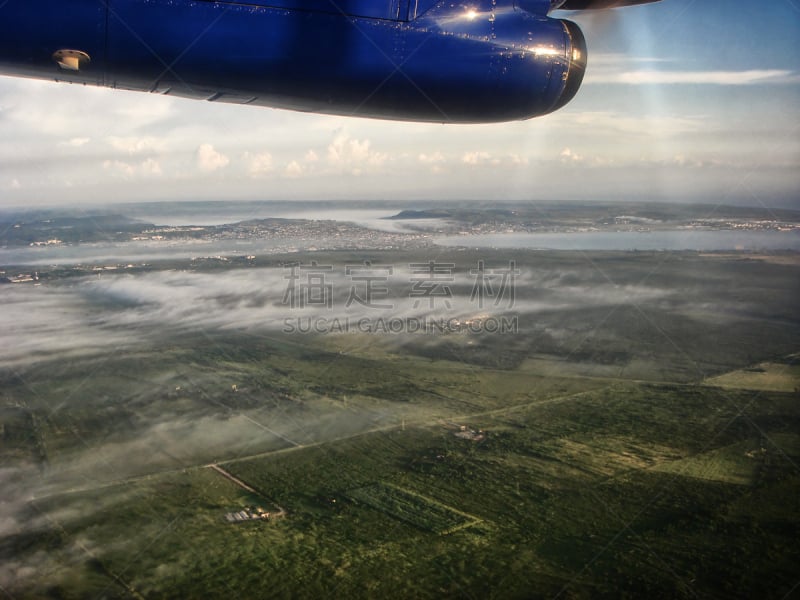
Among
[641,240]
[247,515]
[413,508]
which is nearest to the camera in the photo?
[247,515]

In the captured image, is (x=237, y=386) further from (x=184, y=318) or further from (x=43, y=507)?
(x=184, y=318)

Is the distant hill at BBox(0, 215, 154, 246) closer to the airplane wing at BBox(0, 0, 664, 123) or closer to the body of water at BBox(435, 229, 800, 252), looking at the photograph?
the body of water at BBox(435, 229, 800, 252)

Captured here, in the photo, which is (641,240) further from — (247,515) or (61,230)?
(61,230)

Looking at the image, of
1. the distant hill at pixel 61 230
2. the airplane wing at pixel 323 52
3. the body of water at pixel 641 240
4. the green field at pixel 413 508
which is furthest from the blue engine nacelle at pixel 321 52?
the distant hill at pixel 61 230

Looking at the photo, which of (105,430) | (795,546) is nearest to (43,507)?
(105,430)

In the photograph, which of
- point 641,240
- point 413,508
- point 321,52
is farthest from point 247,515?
point 641,240

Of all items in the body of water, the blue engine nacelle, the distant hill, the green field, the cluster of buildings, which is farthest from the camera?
the body of water

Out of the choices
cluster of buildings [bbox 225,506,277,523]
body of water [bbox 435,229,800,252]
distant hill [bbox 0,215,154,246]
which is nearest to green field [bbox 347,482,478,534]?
cluster of buildings [bbox 225,506,277,523]
